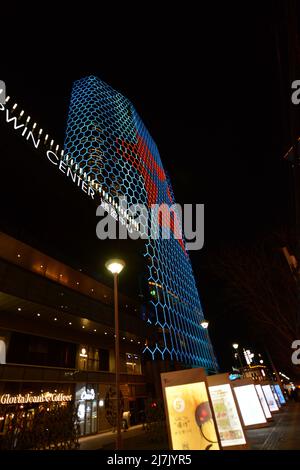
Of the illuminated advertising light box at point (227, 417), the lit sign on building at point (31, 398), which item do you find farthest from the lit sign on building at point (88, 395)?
the illuminated advertising light box at point (227, 417)

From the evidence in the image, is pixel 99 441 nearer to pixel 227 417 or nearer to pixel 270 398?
pixel 227 417

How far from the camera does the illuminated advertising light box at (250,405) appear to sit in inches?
524

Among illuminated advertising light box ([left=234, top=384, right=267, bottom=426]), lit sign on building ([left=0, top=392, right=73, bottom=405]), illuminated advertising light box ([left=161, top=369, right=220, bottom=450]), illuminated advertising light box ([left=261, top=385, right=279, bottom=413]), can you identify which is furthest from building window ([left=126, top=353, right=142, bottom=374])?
illuminated advertising light box ([left=161, top=369, right=220, bottom=450])

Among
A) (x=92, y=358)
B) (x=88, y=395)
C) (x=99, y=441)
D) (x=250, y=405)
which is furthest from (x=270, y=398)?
(x=92, y=358)

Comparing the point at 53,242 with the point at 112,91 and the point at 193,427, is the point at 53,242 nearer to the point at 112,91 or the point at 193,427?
the point at 193,427

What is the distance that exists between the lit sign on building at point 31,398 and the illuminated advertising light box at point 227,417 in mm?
13362

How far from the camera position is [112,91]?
161 ft

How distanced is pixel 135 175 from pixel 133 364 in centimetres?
2757

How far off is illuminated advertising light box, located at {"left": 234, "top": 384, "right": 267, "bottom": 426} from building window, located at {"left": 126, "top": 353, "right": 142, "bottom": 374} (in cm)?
1703

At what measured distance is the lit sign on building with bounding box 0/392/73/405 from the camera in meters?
16.0

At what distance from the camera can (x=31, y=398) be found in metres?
17.5

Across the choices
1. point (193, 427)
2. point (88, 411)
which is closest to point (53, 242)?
point (88, 411)

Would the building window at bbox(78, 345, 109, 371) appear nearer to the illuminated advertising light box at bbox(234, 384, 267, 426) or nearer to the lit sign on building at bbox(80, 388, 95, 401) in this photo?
the lit sign on building at bbox(80, 388, 95, 401)

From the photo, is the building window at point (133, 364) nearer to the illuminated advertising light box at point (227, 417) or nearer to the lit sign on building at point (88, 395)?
the lit sign on building at point (88, 395)
